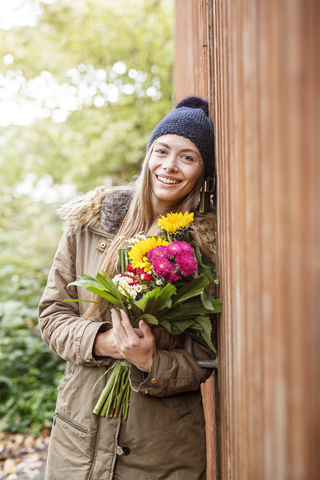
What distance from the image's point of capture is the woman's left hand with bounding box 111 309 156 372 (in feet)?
5.23

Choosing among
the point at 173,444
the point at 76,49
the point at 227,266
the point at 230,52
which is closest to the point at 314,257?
the point at 227,266

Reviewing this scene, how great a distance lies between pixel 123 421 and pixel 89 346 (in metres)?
0.36

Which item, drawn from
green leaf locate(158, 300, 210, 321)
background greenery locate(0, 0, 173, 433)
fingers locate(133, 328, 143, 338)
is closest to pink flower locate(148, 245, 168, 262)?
green leaf locate(158, 300, 210, 321)

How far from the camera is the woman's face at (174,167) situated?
1.92m

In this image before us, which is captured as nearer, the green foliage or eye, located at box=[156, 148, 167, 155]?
eye, located at box=[156, 148, 167, 155]

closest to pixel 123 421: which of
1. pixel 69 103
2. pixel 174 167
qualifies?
pixel 174 167

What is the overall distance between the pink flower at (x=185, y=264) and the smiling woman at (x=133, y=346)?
0.17 metres

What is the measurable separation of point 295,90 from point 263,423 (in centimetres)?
74

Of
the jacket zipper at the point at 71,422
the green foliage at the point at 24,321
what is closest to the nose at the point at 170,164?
the jacket zipper at the point at 71,422

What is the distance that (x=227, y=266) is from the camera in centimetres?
140

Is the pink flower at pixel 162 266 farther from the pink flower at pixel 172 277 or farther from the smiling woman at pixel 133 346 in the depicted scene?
the smiling woman at pixel 133 346

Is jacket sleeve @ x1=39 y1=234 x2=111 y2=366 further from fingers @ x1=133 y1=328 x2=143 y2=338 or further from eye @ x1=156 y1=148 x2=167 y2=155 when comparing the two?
eye @ x1=156 y1=148 x2=167 y2=155

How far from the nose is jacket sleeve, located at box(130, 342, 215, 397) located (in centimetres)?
84

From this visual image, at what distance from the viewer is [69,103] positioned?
8.50 m
